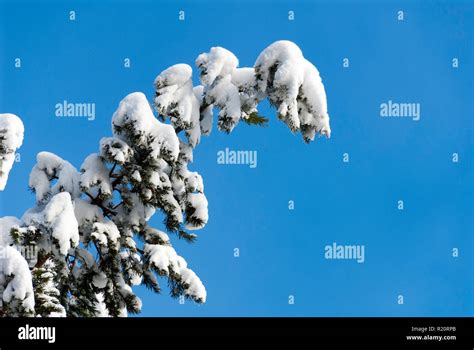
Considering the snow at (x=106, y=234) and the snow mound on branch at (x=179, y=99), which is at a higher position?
the snow mound on branch at (x=179, y=99)

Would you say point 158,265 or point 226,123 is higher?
point 226,123

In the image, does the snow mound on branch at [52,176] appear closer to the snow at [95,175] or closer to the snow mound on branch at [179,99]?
the snow at [95,175]

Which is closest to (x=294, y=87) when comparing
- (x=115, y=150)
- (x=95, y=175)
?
(x=115, y=150)

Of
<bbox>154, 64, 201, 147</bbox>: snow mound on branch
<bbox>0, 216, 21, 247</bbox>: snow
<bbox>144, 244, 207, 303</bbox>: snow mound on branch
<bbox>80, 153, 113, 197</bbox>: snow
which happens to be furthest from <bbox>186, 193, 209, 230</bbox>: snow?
<bbox>0, 216, 21, 247</bbox>: snow

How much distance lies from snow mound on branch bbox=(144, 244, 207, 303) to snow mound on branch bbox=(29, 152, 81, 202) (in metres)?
0.84

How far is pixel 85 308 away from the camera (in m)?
7.14

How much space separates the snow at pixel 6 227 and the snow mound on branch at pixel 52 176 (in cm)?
45

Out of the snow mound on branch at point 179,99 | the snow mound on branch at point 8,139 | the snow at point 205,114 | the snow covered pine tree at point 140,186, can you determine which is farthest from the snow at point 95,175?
the snow at point 205,114

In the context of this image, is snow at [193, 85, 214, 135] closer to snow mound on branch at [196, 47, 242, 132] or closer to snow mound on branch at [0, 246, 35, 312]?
snow mound on branch at [196, 47, 242, 132]

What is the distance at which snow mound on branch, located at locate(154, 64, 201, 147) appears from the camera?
6441 mm

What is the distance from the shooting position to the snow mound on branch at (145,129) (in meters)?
6.31
